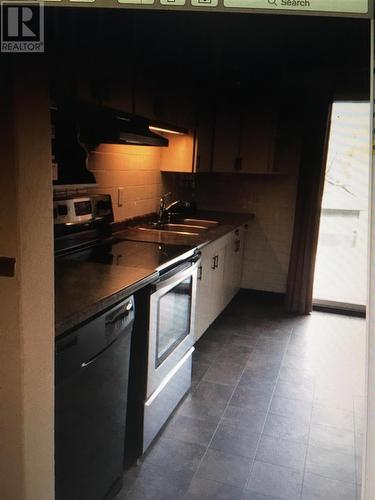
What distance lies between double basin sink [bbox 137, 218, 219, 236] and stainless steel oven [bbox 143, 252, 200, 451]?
645 mm

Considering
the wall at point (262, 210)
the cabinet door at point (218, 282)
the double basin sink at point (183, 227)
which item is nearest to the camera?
the double basin sink at point (183, 227)

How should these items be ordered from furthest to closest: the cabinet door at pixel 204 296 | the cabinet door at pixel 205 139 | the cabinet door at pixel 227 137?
the cabinet door at pixel 227 137
the cabinet door at pixel 205 139
the cabinet door at pixel 204 296

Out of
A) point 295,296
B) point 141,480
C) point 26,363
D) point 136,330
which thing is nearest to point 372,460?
point 26,363

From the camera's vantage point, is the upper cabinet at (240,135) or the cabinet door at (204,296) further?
the upper cabinet at (240,135)

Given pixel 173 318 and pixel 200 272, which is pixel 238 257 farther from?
pixel 173 318

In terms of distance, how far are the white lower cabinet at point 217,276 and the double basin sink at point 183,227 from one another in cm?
18

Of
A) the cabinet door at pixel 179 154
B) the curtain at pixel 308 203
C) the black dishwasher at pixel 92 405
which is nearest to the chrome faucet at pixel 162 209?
the cabinet door at pixel 179 154

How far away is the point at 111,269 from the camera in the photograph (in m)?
1.92

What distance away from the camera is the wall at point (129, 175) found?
2.70m

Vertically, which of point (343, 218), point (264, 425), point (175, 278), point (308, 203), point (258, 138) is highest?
point (258, 138)

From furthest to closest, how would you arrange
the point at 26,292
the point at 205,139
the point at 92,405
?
the point at 205,139
the point at 92,405
the point at 26,292

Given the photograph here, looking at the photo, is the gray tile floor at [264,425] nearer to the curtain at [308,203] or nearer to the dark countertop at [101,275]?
the curtain at [308,203]

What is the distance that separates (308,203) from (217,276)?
129 centimetres

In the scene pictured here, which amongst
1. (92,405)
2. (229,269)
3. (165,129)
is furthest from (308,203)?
(92,405)
